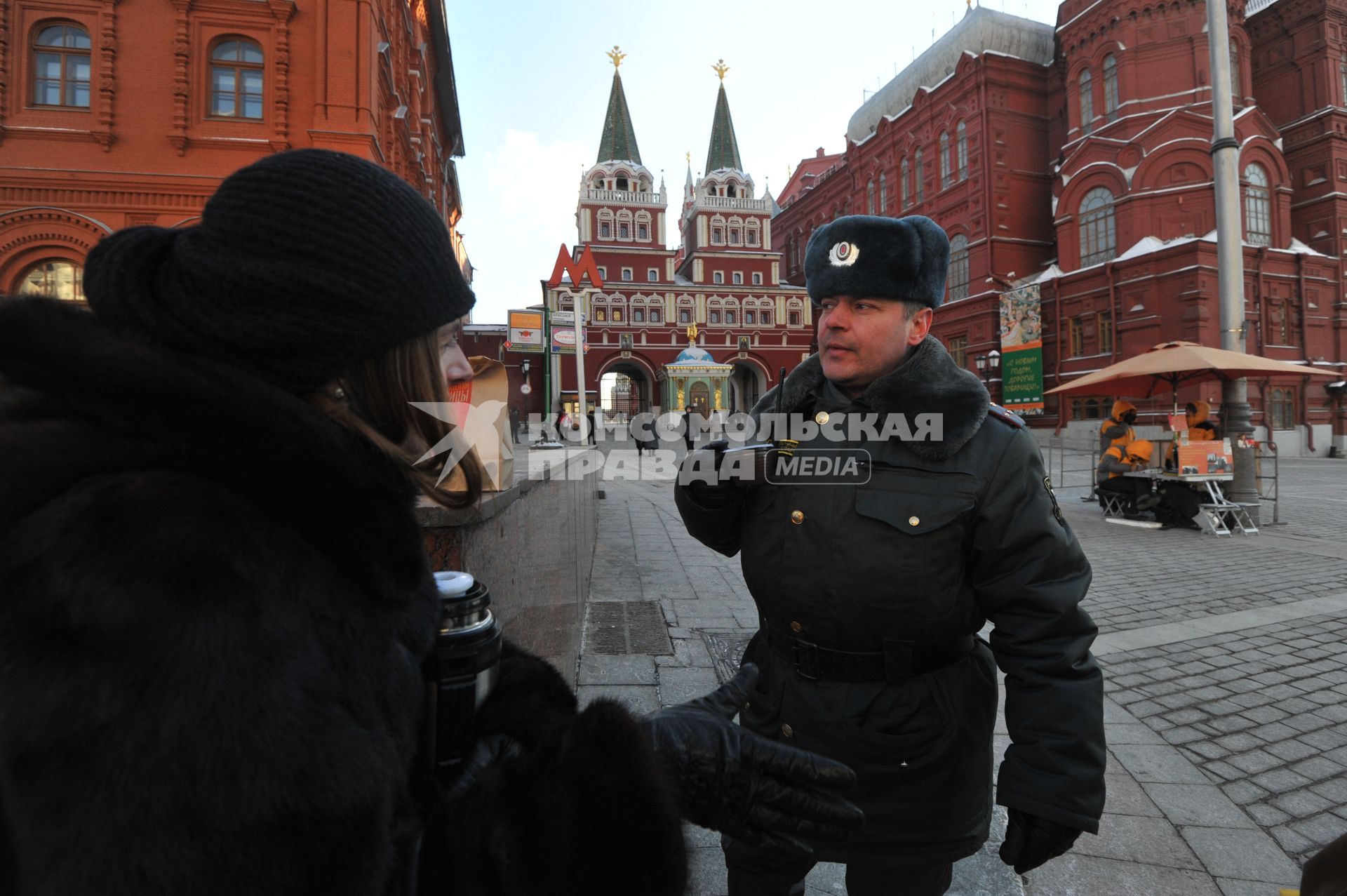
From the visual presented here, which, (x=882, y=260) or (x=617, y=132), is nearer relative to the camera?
(x=882, y=260)

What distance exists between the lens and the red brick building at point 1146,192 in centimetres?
2452

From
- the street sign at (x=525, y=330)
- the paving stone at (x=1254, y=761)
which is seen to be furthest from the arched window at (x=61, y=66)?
Answer: the paving stone at (x=1254, y=761)

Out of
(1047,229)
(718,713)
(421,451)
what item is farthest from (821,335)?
(1047,229)

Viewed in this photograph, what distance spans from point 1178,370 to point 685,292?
39.4m

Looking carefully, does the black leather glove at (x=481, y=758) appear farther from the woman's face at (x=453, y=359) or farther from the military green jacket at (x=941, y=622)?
the military green jacket at (x=941, y=622)

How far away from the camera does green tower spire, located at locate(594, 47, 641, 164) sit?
49.5 meters

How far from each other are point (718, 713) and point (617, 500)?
36.9 feet

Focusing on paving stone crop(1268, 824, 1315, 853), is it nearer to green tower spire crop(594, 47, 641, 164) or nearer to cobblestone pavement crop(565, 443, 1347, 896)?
cobblestone pavement crop(565, 443, 1347, 896)

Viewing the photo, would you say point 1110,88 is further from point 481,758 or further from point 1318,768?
point 481,758

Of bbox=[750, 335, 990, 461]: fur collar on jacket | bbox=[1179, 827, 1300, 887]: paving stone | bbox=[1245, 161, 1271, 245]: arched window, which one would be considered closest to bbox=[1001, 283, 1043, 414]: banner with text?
bbox=[1245, 161, 1271, 245]: arched window

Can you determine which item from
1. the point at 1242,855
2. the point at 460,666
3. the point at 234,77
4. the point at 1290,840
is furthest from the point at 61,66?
the point at 1290,840

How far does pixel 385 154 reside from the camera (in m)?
16.4

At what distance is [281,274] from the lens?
823 mm

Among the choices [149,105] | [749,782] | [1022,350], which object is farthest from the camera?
[1022,350]
